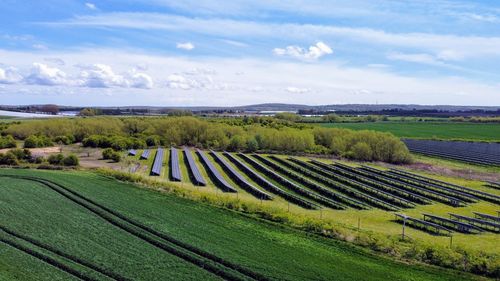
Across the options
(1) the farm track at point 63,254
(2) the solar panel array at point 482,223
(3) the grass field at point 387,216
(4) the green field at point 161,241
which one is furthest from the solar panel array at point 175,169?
(2) the solar panel array at point 482,223

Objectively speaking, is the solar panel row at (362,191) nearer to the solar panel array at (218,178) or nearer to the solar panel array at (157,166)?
the solar panel array at (218,178)

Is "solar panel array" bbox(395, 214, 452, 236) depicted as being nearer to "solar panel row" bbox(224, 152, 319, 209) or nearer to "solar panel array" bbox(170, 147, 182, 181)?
"solar panel row" bbox(224, 152, 319, 209)

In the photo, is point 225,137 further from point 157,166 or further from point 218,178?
point 218,178

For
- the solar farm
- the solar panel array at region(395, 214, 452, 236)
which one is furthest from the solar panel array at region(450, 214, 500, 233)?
the solar panel array at region(395, 214, 452, 236)

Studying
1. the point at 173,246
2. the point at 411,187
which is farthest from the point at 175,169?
the point at 173,246

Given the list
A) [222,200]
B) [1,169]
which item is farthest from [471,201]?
[1,169]

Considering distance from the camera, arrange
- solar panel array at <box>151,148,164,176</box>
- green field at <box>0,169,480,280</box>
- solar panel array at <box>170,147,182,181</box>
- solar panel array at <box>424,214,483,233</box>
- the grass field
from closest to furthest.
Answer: green field at <box>0,169,480,280</box>, the grass field, solar panel array at <box>424,214,483,233</box>, solar panel array at <box>170,147,182,181</box>, solar panel array at <box>151,148,164,176</box>

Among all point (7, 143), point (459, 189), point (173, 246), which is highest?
point (7, 143)
